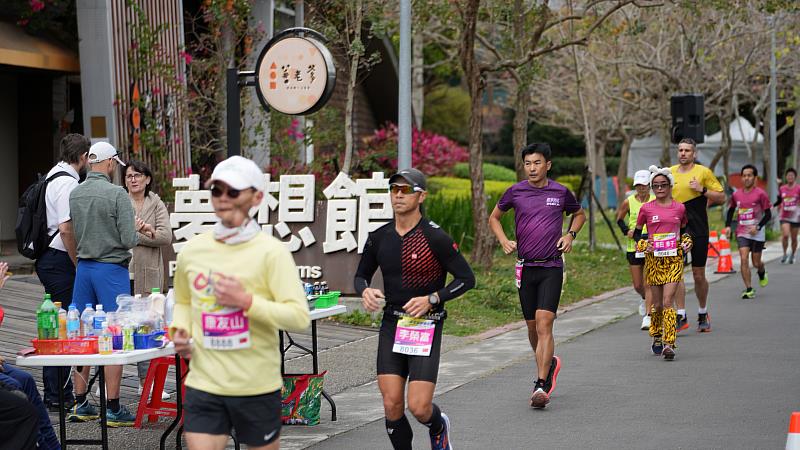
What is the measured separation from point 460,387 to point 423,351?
12.2 ft

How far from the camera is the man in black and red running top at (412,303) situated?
6.92 m

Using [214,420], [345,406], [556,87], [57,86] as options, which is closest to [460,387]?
[345,406]

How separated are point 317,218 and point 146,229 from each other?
547 cm

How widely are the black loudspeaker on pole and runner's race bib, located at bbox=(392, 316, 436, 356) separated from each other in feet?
43.9

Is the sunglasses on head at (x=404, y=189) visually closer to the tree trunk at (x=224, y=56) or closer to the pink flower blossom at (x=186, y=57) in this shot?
the pink flower blossom at (x=186, y=57)

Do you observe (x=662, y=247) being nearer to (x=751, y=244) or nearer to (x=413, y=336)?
(x=413, y=336)

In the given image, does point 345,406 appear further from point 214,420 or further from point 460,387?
point 214,420

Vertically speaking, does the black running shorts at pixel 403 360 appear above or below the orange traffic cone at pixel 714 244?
above

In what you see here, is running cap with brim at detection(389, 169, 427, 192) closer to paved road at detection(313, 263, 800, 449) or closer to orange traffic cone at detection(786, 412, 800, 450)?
paved road at detection(313, 263, 800, 449)

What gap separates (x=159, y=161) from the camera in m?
17.7

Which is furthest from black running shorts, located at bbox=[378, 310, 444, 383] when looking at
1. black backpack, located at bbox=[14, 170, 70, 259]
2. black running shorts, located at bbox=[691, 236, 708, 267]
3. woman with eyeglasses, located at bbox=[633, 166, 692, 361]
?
black running shorts, located at bbox=[691, 236, 708, 267]

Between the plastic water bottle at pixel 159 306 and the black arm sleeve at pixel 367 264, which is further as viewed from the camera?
the plastic water bottle at pixel 159 306

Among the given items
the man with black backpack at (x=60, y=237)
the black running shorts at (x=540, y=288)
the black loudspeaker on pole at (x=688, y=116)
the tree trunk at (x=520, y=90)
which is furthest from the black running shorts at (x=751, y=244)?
the man with black backpack at (x=60, y=237)

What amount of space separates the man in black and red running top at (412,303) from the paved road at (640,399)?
4.48ft
